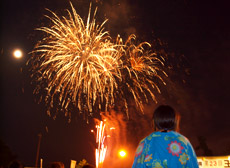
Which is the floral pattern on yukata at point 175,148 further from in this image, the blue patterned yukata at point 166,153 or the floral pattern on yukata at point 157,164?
the floral pattern on yukata at point 157,164

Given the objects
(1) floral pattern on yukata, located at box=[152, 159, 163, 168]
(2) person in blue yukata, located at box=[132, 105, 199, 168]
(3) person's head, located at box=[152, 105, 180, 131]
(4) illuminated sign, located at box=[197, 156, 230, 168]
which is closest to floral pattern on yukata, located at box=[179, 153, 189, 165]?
(2) person in blue yukata, located at box=[132, 105, 199, 168]

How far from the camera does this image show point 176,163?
3.05m

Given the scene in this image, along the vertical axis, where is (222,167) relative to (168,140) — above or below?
below

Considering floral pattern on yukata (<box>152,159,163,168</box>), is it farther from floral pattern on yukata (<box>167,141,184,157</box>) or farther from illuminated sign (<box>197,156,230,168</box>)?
illuminated sign (<box>197,156,230,168</box>)

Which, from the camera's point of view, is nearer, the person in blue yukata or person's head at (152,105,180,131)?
the person in blue yukata

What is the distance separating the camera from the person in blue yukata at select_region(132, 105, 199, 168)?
10.1 feet

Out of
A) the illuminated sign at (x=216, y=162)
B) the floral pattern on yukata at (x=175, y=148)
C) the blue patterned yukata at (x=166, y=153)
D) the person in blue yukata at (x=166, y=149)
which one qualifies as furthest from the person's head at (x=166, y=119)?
the illuminated sign at (x=216, y=162)

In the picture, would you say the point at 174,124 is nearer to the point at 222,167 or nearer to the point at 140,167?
the point at 140,167

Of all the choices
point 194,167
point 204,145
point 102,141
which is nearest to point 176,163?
point 194,167

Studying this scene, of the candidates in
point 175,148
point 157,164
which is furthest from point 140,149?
point 175,148

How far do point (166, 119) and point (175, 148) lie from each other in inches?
16.5

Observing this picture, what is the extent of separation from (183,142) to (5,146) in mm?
52372

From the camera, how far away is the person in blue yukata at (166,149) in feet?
10.1

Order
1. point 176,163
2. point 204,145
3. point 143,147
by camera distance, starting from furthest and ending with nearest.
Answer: point 204,145
point 143,147
point 176,163
